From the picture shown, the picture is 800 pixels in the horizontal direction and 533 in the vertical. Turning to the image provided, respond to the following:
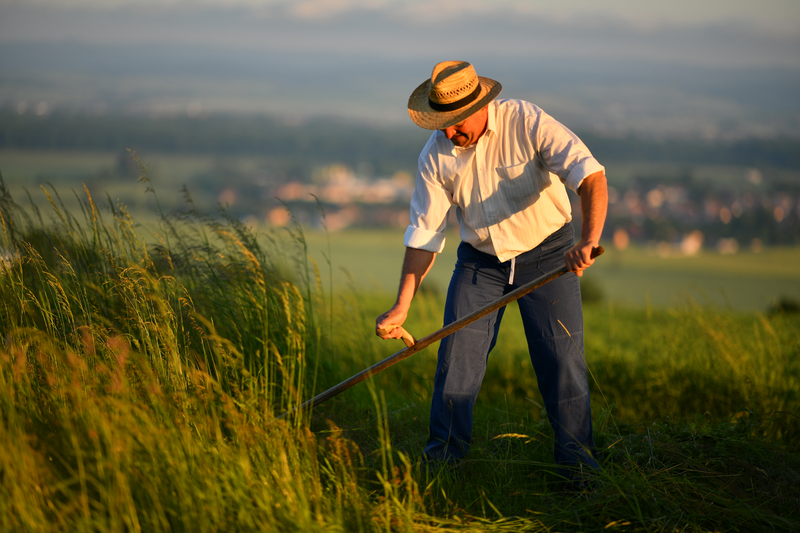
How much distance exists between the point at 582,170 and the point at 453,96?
2.23 feet

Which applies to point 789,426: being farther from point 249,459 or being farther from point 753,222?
A: point 753,222

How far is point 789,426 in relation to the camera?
142 inches

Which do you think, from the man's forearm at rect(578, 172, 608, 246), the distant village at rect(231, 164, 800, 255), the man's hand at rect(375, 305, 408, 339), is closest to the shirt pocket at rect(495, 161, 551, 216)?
the man's forearm at rect(578, 172, 608, 246)

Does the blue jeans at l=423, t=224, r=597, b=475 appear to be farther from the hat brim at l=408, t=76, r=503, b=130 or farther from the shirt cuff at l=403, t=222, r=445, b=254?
the hat brim at l=408, t=76, r=503, b=130

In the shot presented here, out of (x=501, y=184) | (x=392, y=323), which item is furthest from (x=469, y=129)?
(x=392, y=323)

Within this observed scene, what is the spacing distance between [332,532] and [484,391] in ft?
10.8

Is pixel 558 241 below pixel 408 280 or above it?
above

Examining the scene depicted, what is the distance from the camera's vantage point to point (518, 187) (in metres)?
2.72

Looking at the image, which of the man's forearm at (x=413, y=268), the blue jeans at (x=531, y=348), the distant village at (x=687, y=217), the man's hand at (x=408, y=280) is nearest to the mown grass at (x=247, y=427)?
the blue jeans at (x=531, y=348)

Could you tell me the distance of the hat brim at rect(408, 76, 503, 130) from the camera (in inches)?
101

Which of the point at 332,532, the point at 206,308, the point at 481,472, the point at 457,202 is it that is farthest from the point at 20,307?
the point at 481,472

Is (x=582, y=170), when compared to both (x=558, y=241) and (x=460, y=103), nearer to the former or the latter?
(x=558, y=241)

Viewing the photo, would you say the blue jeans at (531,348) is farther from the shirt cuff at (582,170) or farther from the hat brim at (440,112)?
the hat brim at (440,112)

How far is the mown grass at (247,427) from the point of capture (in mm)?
1950
